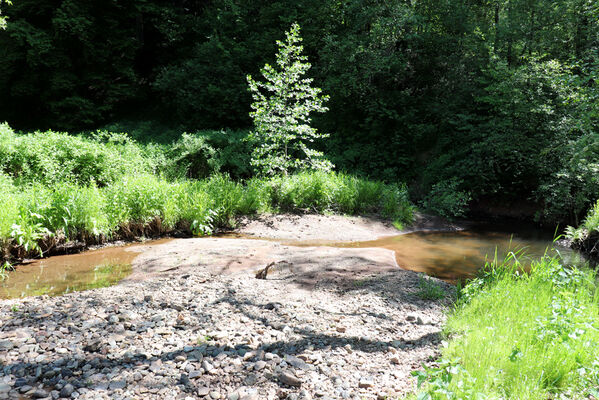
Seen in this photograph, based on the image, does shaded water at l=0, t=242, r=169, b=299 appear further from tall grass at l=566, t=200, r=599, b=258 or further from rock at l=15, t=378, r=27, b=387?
tall grass at l=566, t=200, r=599, b=258

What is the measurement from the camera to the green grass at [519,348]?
99.5 inches

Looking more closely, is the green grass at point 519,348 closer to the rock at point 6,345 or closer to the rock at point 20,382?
the rock at point 20,382

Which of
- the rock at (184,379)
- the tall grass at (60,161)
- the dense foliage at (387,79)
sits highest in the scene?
the dense foliage at (387,79)

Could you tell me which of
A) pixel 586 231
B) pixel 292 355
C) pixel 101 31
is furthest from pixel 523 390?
pixel 101 31

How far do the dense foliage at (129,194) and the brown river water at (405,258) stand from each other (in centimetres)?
51

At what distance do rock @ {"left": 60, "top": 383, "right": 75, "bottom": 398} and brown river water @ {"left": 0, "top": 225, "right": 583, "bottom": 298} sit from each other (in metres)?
2.31

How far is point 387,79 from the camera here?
13609 millimetres

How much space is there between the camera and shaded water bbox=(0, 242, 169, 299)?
4762 millimetres

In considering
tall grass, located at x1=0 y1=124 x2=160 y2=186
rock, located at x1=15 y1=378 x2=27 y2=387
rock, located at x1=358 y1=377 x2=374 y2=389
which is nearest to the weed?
rock, located at x1=358 y1=377 x2=374 y2=389

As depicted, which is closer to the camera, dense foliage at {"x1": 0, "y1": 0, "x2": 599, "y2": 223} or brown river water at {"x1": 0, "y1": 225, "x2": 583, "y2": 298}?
brown river water at {"x1": 0, "y1": 225, "x2": 583, "y2": 298}

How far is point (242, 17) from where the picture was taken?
17.3 meters

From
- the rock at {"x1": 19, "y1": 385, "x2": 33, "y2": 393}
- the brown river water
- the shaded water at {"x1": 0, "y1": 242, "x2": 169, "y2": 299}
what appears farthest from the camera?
the brown river water

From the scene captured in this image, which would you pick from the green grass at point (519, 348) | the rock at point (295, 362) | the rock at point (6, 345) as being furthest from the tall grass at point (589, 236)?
the rock at point (6, 345)

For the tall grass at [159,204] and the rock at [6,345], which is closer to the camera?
the rock at [6,345]
